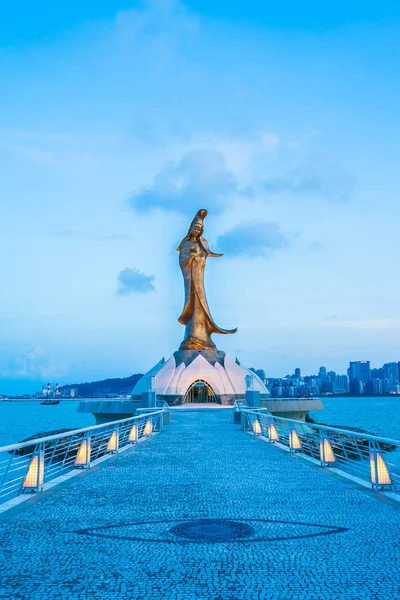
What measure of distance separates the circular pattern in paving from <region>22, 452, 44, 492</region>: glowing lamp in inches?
100

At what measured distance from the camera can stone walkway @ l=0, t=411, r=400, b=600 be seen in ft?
12.4

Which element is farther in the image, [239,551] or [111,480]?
[111,480]

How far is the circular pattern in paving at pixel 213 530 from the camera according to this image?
16.4 feet

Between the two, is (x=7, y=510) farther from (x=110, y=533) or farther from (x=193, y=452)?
(x=193, y=452)

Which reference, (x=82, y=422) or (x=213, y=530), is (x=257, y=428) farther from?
(x=82, y=422)

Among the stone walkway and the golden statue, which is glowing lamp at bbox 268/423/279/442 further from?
the golden statue

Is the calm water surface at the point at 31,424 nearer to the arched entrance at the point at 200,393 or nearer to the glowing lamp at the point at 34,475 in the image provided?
the arched entrance at the point at 200,393

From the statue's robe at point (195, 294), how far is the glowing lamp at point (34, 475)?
33704mm

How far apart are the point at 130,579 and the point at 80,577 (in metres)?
0.36

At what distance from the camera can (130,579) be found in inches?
154

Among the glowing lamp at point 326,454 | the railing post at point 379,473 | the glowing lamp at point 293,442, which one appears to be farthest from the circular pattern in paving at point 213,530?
the glowing lamp at point 293,442

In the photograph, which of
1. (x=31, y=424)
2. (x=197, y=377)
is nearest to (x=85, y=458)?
(x=197, y=377)

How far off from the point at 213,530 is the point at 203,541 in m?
0.40

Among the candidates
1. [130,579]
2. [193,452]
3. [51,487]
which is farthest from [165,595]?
[193,452]
